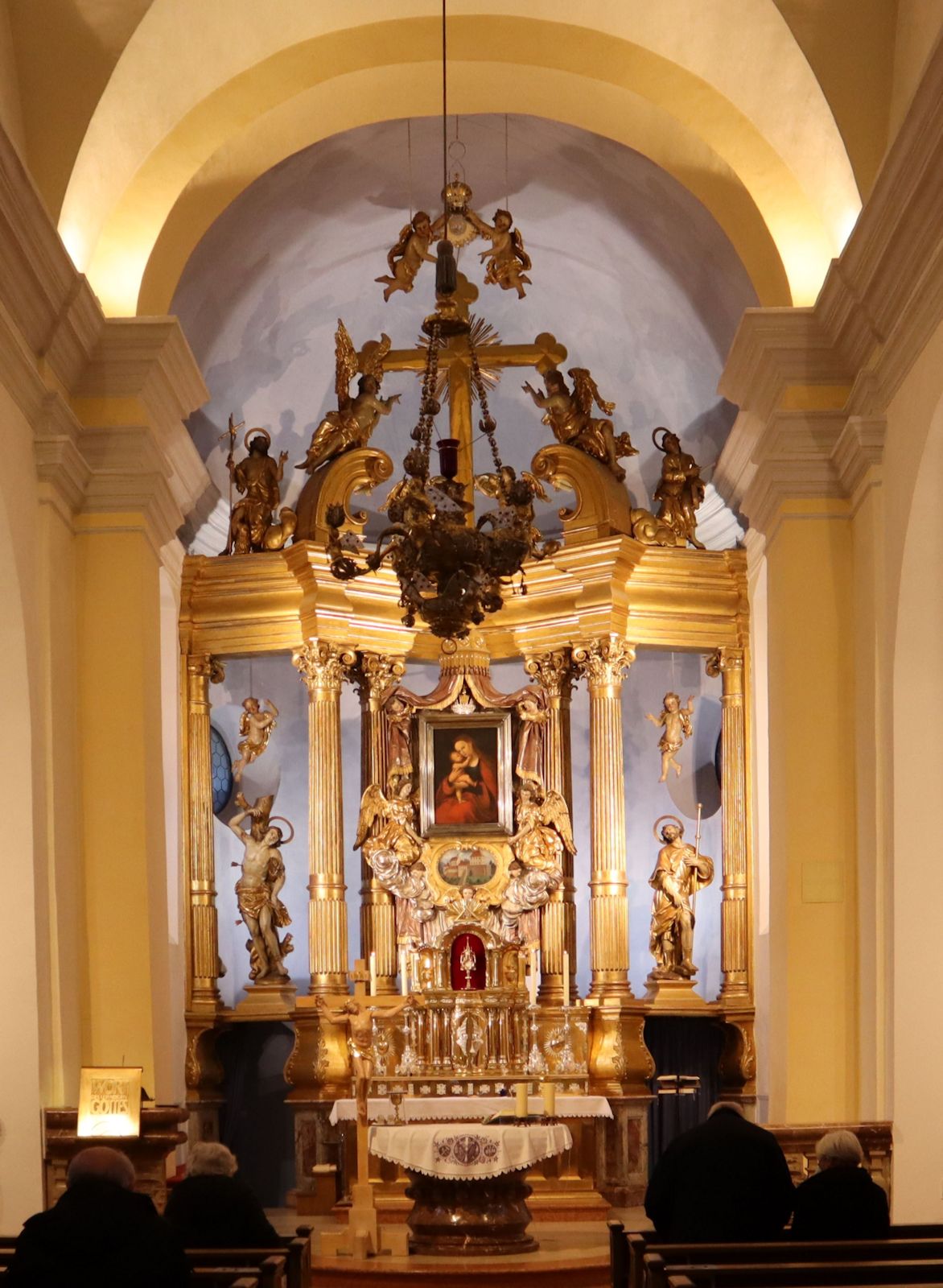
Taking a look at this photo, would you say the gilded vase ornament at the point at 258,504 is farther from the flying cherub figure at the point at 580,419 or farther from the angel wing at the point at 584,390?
the angel wing at the point at 584,390

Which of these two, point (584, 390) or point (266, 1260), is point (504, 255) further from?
point (266, 1260)

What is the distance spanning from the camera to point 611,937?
1376cm

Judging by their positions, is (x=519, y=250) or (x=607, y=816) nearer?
(x=519, y=250)

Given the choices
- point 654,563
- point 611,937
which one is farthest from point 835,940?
point 654,563

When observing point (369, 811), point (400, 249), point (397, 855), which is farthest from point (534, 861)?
point (400, 249)

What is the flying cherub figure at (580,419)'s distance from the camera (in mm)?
14094

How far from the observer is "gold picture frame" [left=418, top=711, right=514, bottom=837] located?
→ 14305 mm

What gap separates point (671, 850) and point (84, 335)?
572cm

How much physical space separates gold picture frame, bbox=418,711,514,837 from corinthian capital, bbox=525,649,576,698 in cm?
34

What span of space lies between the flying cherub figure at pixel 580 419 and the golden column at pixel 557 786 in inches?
56.7

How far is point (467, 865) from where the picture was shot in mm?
14250

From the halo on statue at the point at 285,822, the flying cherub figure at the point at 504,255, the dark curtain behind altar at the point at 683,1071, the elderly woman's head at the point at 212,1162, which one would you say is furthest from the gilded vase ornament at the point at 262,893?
the elderly woman's head at the point at 212,1162

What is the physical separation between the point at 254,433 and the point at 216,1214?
345 inches

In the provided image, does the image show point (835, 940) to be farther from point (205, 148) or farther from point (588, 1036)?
point (205, 148)
